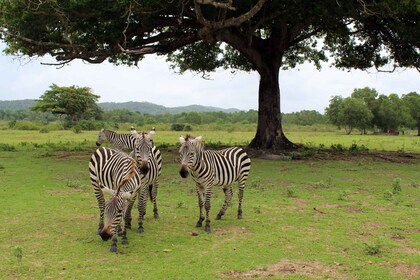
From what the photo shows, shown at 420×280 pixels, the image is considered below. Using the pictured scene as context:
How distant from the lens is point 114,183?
316 inches

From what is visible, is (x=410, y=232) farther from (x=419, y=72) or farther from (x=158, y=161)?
(x=419, y=72)

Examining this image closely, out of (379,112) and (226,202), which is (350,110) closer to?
(379,112)

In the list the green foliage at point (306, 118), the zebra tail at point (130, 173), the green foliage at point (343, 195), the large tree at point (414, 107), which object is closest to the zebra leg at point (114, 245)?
the zebra tail at point (130, 173)

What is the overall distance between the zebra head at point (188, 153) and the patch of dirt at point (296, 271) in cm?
222

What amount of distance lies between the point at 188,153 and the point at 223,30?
1250cm

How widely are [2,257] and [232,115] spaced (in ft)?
343

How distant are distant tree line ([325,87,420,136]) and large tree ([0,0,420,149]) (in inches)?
1110

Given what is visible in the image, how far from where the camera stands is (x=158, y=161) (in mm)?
9492

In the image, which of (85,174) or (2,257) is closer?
(2,257)

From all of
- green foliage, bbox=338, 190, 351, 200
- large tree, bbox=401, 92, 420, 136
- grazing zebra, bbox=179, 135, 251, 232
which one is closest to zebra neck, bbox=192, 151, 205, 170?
grazing zebra, bbox=179, 135, 251, 232

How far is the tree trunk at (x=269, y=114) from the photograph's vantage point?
72.9ft

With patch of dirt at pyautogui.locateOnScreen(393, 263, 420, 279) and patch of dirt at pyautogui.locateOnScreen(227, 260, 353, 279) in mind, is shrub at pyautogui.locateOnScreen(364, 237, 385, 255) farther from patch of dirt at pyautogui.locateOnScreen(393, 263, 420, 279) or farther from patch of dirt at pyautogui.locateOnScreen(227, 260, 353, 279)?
patch of dirt at pyautogui.locateOnScreen(227, 260, 353, 279)

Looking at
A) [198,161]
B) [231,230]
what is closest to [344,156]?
[231,230]

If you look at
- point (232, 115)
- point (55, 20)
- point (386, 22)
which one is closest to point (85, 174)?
point (55, 20)
